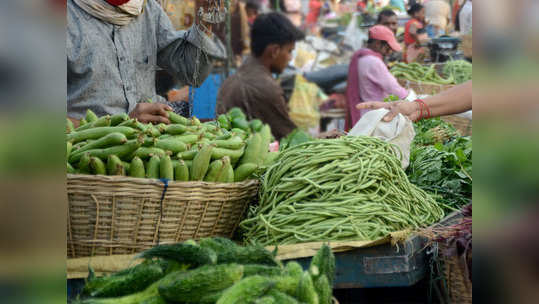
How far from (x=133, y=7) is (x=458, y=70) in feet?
14.2

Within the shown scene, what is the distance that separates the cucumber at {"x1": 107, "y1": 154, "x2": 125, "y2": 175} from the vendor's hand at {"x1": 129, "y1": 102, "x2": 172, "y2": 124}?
60 cm

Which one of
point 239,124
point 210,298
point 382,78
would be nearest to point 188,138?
point 210,298

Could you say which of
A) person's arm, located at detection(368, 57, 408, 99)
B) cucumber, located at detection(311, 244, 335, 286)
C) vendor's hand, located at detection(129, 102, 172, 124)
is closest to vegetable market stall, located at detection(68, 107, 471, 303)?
vendor's hand, located at detection(129, 102, 172, 124)

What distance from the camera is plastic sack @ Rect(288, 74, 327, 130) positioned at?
882 centimetres

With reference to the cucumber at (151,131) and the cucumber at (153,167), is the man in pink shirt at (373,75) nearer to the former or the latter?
the cucumber at (151,131)

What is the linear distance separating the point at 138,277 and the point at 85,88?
204 cm

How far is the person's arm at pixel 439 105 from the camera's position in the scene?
3.30m

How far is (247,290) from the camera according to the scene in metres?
1.52

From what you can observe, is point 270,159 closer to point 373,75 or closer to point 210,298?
point 210,298
